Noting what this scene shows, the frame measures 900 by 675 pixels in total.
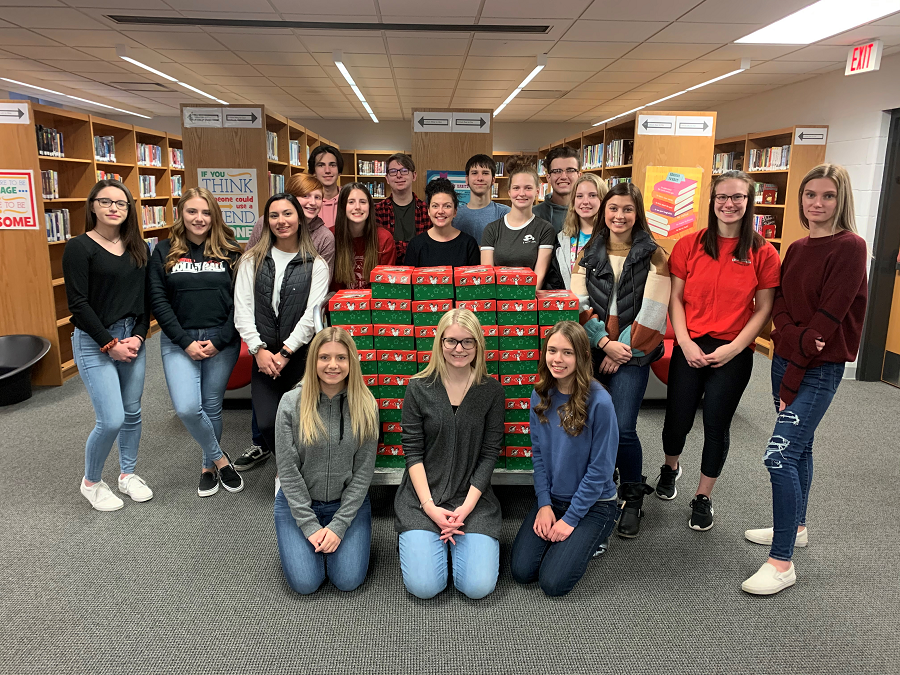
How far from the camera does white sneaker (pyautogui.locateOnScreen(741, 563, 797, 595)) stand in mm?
2396

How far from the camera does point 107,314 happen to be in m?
2.94

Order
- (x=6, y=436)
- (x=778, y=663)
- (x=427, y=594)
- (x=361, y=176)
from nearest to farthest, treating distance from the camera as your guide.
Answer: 1. (x=778, y=663)
2. (x=427, y=594)
3. (x=6, y=436)
4. (x=361, y=176)

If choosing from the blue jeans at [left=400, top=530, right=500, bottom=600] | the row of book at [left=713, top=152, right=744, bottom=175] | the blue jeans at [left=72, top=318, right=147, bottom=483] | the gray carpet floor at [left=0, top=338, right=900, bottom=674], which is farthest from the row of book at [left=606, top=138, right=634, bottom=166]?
the blue jeans at [left=72, top=318, right=147, bottom=483]

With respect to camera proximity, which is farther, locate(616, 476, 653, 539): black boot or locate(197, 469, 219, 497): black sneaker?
locate(197, 469, 219, 497): black sneaker

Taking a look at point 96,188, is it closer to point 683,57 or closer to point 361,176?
point 683,57

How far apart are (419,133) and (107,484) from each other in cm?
375

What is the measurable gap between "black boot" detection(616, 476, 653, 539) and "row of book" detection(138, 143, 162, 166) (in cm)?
660

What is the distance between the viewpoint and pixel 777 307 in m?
2.56

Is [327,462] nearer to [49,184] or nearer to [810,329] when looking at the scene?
[810,329]

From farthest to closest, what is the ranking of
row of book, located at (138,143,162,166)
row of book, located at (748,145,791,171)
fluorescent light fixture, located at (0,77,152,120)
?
fluorescent light fixture, located at (0,77,152,120)
row of book, located at (138,143,162,166)
row of book, located at (748,145,791,171)

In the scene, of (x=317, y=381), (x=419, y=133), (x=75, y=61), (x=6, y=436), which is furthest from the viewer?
(x=75, y=61)

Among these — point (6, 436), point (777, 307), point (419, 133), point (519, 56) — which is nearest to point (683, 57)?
point (519, 56)

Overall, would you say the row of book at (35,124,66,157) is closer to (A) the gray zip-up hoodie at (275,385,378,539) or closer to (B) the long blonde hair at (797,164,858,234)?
(A) the gray zip-up hoodie at (275,385,378,539)

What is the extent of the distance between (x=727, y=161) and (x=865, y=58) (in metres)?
2.77
